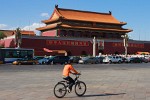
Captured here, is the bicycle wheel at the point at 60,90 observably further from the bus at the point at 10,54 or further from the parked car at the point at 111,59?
the parked car at the point at 111,59

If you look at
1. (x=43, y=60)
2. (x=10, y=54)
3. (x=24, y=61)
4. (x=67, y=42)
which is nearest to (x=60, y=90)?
(x=24, y=61)

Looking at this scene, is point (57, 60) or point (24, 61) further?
point (57, 60)

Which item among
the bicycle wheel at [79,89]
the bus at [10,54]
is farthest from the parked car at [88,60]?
the bicycle wheel at [79,89]

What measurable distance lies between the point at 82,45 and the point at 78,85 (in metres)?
56.7

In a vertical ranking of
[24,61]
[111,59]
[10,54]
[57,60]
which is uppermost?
[10,54]

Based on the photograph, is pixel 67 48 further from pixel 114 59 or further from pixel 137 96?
pixel 137 96

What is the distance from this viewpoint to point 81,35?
234ft

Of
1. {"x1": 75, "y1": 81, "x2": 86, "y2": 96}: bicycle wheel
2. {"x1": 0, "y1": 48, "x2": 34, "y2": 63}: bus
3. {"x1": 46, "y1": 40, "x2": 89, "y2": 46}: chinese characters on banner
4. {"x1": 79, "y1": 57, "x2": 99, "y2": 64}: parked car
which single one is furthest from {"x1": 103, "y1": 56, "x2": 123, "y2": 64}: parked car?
{"x1": 75, "y1": 81, "x2": 86, "y2": 96}: bicycle wheel

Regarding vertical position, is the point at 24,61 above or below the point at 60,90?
above

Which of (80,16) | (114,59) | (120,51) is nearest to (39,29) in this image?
(80,16)

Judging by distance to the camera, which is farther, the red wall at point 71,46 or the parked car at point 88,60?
the red wall at point 71,46

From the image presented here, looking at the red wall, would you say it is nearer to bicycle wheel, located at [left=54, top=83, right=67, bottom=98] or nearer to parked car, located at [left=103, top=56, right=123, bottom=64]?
parked car, located at [left=103, top=56, right=123, bottom=64]

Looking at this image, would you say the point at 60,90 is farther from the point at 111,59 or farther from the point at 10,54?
the point at 111,59

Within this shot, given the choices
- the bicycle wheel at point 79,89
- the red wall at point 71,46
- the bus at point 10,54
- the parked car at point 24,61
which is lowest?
the bicycle wheel at point 79,89
